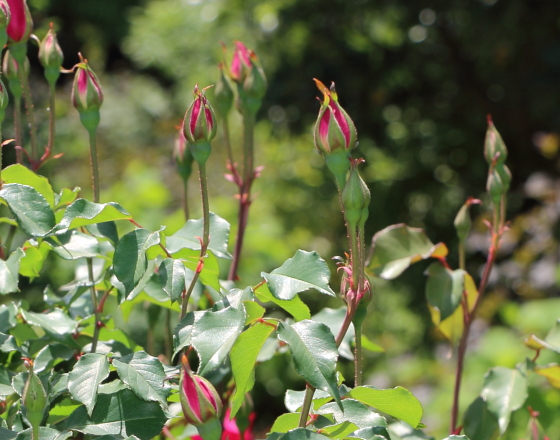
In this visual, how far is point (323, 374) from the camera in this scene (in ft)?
1.01

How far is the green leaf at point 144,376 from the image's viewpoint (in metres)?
0.34

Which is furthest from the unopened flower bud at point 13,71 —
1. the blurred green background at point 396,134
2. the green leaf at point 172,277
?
the blurred green background at point 396,134

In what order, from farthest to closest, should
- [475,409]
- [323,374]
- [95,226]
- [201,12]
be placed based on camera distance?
[201,12] < [475,409] < [95,226] < [323,374]

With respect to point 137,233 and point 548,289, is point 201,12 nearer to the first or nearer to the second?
point 548,289

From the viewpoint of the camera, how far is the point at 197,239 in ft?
1.37

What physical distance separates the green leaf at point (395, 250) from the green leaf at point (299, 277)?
0.64ft

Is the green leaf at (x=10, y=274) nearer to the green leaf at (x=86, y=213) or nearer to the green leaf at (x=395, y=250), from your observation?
the green leaf at (x=86, y=213)

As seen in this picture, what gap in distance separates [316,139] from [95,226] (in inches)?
6.4

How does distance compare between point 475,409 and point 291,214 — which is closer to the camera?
point 475,409

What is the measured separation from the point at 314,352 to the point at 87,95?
0.80 ft

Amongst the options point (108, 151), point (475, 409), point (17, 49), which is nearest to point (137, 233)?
point (17, 49)

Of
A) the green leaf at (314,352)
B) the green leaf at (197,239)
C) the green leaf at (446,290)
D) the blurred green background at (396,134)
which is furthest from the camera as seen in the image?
the blurred green background at (396,134)

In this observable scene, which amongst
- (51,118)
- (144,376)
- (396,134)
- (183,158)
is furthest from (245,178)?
(396,134)

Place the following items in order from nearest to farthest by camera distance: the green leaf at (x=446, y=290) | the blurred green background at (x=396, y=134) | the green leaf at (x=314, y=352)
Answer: the green leaf at (x=314, y=352), the green leaf at (x=446, y=290), the blurred green background at (x=396, y=134)
